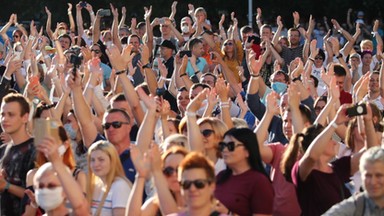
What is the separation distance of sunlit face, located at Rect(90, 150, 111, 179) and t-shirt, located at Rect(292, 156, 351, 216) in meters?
1.26

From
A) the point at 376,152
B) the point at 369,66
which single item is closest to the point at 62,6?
the point at 369,66

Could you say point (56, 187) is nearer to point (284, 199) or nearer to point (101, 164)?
point (101, 164)

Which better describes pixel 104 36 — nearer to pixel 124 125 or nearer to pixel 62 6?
pixel 124 125

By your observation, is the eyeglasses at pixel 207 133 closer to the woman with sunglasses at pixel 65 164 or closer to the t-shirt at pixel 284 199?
the t-shirt at pixel 284 199

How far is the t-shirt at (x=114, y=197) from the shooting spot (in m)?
8.31

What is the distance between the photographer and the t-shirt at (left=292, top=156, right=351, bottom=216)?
26.9 ft

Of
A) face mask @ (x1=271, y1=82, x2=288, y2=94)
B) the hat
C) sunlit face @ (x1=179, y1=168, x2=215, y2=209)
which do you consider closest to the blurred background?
the hat

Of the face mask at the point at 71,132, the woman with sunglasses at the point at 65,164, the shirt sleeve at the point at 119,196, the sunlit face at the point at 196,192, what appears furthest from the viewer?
the face mask at the point at 71,132

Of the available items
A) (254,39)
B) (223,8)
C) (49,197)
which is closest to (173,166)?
(49,197)

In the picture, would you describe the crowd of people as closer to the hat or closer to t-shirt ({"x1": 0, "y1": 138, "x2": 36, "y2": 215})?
t-shirt ({"x1": 0, "y1": 138, "x2": 36, "y2": 215})

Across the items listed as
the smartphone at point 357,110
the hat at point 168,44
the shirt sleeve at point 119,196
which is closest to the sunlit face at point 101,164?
the shirt sleeve at point 119,196

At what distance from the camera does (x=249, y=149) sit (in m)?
8.07

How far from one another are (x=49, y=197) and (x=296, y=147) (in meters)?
1.86

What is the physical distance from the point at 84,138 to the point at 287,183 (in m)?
1.99
